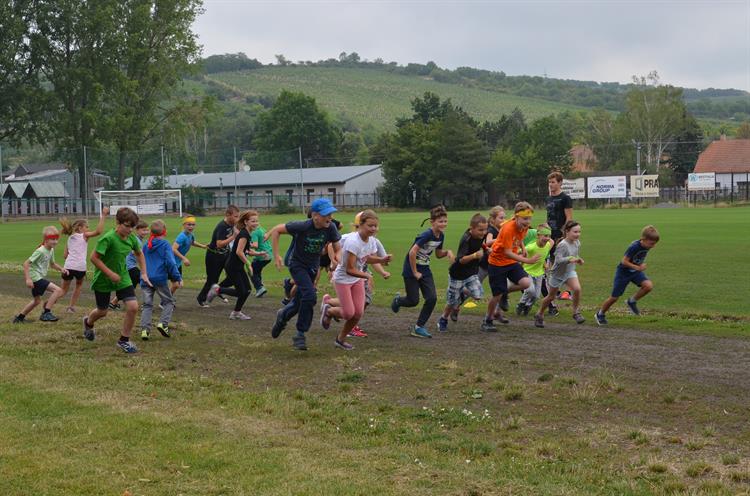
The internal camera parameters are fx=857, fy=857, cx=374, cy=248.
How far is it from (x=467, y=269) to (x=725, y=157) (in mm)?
96518

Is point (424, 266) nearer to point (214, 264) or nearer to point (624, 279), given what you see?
point (624, 279)

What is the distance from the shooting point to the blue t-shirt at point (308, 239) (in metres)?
10.9

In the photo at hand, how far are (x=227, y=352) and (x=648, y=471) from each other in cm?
635

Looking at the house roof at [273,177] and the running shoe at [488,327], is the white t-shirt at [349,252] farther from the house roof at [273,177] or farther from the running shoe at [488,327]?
the house roof at [273,177]

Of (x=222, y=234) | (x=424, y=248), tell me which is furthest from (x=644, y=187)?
(x=424, y=248)

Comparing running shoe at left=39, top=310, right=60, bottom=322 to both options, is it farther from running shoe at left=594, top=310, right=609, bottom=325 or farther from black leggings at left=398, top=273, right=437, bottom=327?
running shoe at left=594, top=310, right=609, bottom=325

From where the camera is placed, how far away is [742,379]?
8758mm

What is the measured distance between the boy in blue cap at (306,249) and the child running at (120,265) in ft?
5.95

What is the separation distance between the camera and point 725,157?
9981cm

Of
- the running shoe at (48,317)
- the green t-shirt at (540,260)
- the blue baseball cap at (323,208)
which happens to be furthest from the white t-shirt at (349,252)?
the running shoe at (48,317)

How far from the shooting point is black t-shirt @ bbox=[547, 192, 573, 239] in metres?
14.9

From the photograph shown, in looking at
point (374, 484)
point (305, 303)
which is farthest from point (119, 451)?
point (305, 303)

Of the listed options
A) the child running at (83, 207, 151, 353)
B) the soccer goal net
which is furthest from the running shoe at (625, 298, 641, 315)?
the soccer goal net

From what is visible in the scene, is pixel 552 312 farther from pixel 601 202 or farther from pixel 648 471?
pixel 601 202
